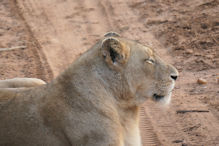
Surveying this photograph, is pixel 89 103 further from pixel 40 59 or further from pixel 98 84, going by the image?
pixel 40 59

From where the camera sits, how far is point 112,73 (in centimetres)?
464

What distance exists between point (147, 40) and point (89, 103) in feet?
17.0

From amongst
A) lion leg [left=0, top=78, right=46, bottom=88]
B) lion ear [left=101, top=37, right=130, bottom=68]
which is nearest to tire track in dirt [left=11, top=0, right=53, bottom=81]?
lion leg [left=0, top=78, right=46, bottom=88]

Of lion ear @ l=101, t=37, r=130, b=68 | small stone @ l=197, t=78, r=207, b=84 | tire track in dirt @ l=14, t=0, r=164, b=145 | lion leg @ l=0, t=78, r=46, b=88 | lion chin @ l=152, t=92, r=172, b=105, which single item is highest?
lion ear @ l=101, t=37, r=130, b=68

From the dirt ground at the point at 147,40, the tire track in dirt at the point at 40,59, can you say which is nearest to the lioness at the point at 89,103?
the dirt ground at the point at 147,40

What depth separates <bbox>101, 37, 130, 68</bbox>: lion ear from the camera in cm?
446

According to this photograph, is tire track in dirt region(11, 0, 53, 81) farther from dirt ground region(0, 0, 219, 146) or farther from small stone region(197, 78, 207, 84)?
small stone region(197, 78, 207, 84)

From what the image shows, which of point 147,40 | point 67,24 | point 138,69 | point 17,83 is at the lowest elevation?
point 67,24

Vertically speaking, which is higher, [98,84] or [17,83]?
[98,84]

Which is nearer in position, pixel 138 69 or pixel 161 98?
pixel 138 69

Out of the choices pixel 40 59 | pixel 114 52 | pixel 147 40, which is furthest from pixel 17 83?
pixel 147 40

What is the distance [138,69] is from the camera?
15.4ft

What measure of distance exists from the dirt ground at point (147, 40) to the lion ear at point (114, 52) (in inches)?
86.5

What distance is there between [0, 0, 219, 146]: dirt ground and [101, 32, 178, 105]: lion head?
5.69ft
